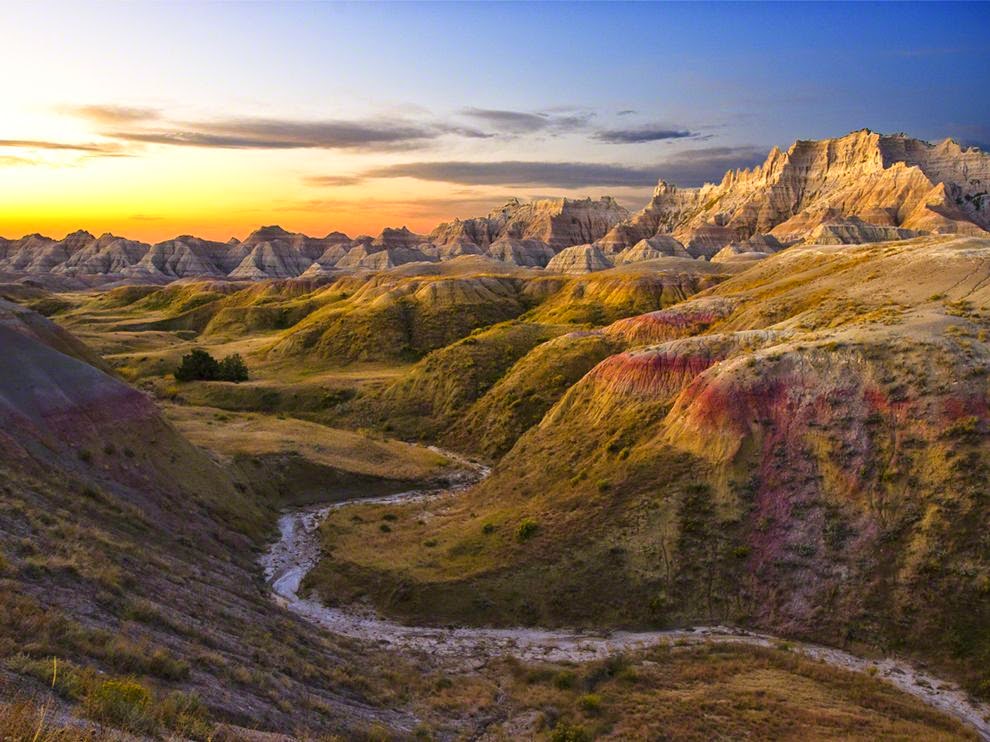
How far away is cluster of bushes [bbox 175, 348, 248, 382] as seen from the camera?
8062 cm

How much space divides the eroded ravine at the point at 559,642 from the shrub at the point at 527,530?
20.6ft

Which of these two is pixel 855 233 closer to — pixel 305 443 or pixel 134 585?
pixel 305 443

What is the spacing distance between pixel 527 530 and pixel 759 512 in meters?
11.6

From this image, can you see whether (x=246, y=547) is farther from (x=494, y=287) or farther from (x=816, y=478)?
(x=494, y=287)

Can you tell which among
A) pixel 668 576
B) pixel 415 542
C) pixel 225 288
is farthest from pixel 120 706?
pixel 225 288

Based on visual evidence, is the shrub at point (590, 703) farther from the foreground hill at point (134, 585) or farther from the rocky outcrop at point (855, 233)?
the rocky outcrop at point (855, 233)

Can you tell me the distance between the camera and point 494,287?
5315 inches

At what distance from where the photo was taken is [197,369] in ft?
266

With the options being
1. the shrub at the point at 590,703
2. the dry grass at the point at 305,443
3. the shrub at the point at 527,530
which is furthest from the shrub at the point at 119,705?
the dry grass at the point at 305,443

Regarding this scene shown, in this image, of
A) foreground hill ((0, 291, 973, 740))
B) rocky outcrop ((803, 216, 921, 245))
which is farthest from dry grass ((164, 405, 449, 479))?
rocky outcrop ((803, 216, 921, 245))

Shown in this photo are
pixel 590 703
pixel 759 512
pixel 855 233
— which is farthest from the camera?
pixel 855 233

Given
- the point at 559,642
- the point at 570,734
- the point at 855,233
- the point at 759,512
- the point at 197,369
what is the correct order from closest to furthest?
the point at 570,734
the point at 559,642
the point at 759,512
the point at 197,369
the point at 855,233

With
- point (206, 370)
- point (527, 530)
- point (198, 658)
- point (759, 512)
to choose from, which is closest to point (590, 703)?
point (198, 658)

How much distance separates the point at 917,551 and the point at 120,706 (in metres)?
30.6
